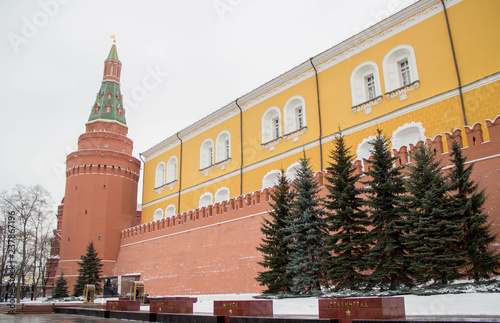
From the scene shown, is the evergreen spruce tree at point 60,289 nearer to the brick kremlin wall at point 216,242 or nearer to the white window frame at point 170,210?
the brick kremlin wall at point 216,242

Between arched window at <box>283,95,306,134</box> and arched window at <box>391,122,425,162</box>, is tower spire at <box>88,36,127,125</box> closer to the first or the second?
arched window at <box>283,95,306,134</box>

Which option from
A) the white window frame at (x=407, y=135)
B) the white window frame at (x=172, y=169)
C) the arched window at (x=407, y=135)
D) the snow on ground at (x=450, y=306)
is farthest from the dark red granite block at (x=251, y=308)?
the white window frame at (x=172, y=169)

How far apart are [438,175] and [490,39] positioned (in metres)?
5.84

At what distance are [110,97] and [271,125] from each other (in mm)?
12374

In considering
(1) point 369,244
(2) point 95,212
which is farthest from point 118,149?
(1) point 369,244

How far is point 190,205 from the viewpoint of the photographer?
2242cm

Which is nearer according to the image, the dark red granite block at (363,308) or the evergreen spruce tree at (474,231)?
the dark red granite block at (363,308)

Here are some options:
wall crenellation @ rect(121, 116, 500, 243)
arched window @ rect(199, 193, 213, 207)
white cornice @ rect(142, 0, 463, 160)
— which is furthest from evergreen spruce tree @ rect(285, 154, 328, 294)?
arched window @ rect(199, 193, 213, 207)

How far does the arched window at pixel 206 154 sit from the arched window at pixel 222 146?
2.75ft

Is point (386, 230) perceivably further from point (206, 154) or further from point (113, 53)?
point (113, 53)

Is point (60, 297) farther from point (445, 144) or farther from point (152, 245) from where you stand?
point (445, 144)

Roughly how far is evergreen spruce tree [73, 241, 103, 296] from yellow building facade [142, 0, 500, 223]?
497cm

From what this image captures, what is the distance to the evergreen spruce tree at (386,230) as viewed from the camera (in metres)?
9.12

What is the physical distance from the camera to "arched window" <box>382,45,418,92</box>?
1456 cm
